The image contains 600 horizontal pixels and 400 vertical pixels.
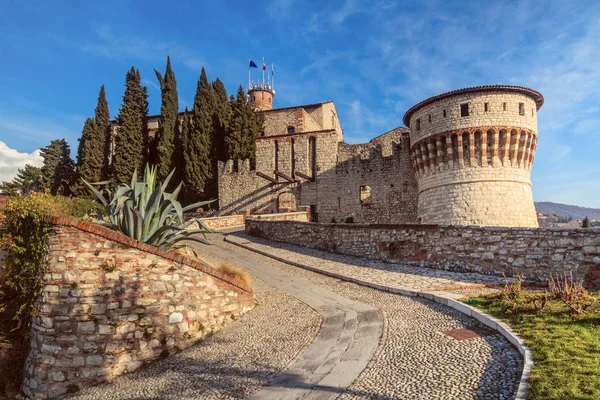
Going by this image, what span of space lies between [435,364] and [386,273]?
266 inches

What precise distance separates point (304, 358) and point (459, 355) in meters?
2.40

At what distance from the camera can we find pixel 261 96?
4694 centimetres

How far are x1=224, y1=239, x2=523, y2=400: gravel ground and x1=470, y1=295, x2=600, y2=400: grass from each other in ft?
1.10

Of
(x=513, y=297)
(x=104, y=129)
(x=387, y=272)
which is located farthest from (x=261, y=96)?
(x=513, y=297)

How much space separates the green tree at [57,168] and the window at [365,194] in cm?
3005

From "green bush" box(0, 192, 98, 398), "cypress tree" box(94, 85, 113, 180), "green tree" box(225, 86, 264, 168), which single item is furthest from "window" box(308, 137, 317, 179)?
"green bush" box(0, 192, 98, 398)

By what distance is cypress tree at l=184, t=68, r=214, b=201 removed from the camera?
3416 centimetres

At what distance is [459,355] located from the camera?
571cm

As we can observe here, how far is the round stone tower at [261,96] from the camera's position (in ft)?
153

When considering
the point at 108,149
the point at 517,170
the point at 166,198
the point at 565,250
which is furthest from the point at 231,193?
the point at 565,250

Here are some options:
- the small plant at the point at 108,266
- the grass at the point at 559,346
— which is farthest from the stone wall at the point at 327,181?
the small plant at the point at 108,266

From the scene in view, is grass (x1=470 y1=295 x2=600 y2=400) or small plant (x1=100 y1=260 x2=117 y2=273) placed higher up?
small plant (x1=100 y1=260 x2=117 y2=273)

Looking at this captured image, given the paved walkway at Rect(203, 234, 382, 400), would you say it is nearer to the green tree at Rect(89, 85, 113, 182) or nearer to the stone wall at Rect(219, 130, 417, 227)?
the stone wall at Rect(219, 130, 417, 227)

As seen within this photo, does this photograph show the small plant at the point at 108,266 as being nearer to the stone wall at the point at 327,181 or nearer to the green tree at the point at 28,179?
the stone wall at the point at 327,181
